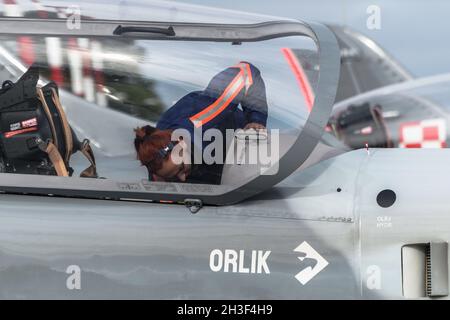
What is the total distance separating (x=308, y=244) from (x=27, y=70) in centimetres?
141

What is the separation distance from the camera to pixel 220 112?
11.3 ft

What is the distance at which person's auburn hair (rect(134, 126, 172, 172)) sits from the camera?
3467mm

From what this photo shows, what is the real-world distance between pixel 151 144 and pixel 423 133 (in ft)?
20.2

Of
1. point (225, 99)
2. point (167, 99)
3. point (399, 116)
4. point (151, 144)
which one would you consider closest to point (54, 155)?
point (151, 144)

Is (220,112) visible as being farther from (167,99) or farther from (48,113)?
(48,113)

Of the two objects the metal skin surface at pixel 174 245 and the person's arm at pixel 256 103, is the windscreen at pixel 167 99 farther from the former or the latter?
the metal skin surface at pixel 174 245

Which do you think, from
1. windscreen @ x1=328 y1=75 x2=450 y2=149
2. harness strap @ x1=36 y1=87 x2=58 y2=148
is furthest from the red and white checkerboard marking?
harness strap @ x1=36 y1=87 x2=58 y2=148

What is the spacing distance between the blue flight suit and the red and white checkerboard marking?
563 centimetres

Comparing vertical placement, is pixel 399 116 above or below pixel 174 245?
above

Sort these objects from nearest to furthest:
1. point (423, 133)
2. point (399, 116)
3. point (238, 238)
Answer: point (238, 238) → point (423, 133) → point (399, 116)

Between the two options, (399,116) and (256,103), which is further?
(399,116)

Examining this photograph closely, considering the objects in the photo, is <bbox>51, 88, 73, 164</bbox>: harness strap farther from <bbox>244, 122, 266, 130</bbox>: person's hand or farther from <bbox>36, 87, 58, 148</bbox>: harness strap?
<bbox>244, 122, 266, 130</bbox>: person's hand

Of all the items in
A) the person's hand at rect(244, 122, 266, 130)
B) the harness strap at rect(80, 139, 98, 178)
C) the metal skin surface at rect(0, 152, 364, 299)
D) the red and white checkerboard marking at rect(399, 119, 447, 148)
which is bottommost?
the metal skin surface at rect(0, 152, 364, 299)

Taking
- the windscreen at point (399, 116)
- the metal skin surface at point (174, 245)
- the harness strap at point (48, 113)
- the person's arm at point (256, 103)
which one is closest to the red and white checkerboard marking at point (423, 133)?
the windscreen at point (399, 116)
